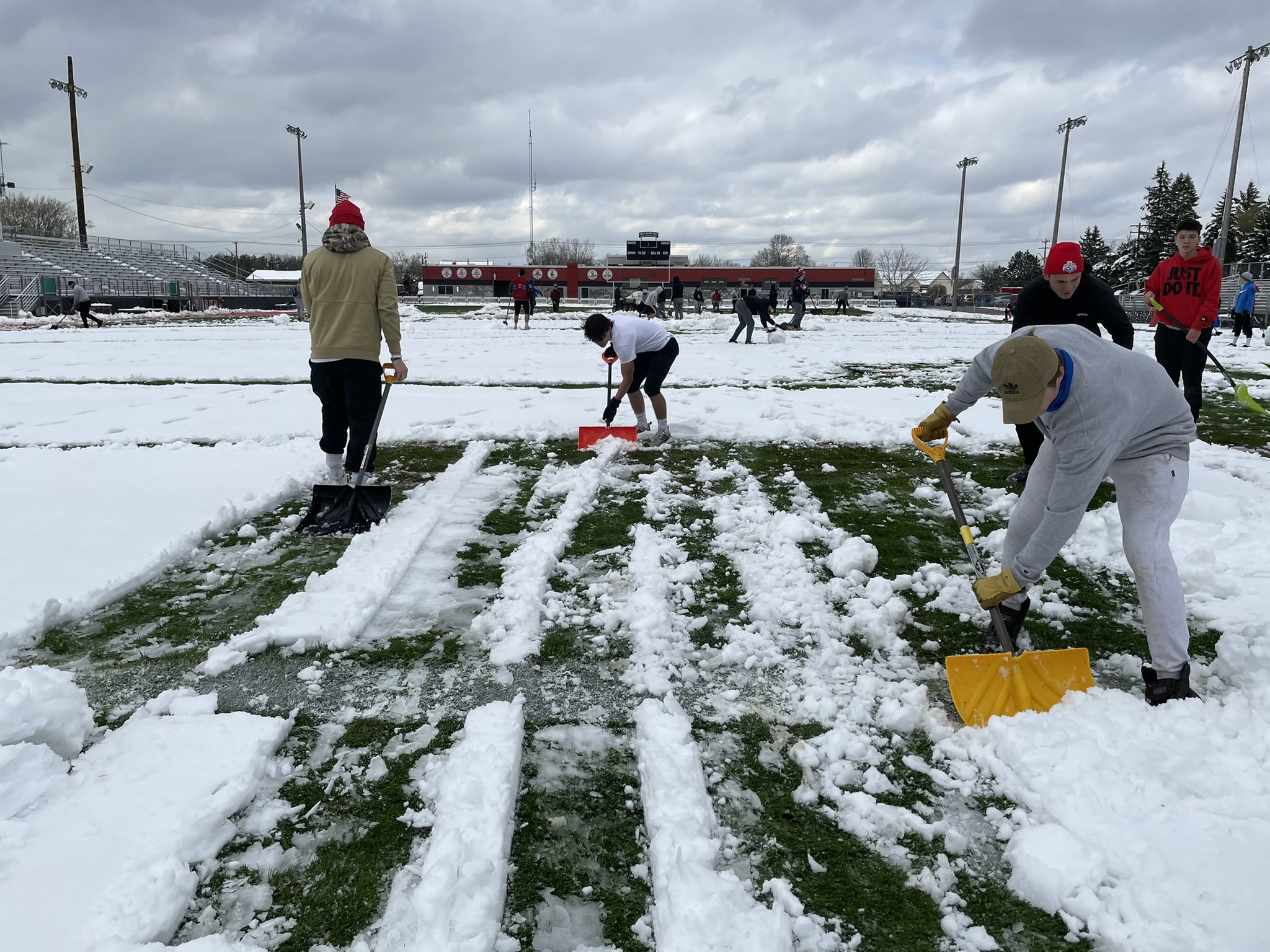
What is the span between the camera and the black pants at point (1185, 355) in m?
6.29

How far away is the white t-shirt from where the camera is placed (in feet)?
20.6

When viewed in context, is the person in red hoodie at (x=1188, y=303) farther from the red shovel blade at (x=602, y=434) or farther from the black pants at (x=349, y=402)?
the black pants at (x=349, y=402)

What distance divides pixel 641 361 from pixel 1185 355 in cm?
455

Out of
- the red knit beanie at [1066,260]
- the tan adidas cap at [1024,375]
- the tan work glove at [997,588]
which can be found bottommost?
the tan work glove at [997,588]

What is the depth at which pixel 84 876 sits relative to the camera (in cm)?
182

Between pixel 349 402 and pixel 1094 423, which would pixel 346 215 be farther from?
pixel 1094 423

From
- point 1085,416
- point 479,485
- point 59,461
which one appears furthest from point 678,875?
point 59,461

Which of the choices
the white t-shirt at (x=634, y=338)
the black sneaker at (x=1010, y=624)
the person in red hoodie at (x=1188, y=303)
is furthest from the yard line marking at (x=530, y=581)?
the person in red hoodie at (x=1188, y=303)

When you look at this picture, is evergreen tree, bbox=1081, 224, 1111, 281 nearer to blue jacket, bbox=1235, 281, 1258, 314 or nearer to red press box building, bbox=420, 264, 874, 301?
red press box building, bbox=420, 264, 874, 301

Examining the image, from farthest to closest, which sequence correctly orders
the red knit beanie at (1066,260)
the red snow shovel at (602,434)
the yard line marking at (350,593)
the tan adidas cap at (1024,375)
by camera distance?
the red snow shovel at (602,434), the red knit beanie at (1066,260), the yard line marking at (350,593), the tan adidas cap at (1024,375)

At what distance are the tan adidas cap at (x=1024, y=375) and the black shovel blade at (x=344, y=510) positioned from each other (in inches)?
134

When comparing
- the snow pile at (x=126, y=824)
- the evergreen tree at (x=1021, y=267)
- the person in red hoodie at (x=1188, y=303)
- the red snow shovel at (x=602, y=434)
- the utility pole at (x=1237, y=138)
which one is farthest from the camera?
the evergreen tree at (x=1021, y=267)

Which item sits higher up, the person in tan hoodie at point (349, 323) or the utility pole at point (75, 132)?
the utility pole at point (75, 132)

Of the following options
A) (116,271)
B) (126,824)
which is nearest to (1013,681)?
(126,824)
